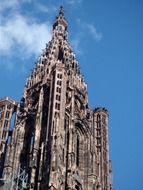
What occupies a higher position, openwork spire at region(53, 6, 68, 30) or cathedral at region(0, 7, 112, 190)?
openwork spire at region(53, 6, 68, 30)

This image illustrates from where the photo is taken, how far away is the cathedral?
143ft

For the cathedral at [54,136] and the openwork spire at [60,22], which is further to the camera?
the openwork spire at [60,22]

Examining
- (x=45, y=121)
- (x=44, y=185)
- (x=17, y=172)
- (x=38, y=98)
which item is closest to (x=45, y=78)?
(x=38, y=98)

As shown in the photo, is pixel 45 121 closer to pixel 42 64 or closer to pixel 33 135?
pixel 33 135

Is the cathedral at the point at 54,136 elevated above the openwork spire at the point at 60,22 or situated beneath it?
situated beneath

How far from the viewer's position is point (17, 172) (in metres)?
46.2

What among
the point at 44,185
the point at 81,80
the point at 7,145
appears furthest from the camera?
the point at 81,80

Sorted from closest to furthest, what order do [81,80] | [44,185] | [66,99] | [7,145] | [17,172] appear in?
[44,185] < [17,172] < [7,145] < [66,99] < [81,80]

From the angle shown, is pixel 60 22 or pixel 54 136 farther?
pixel 60 22

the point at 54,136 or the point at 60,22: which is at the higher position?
the point at 60,22

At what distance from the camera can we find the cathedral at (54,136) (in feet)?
143

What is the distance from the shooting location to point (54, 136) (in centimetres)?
4484

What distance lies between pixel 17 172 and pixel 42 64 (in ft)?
56.4

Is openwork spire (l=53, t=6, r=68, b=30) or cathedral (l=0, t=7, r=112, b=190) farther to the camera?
openwork spire (l=53, t=6, r=68, b=30)
